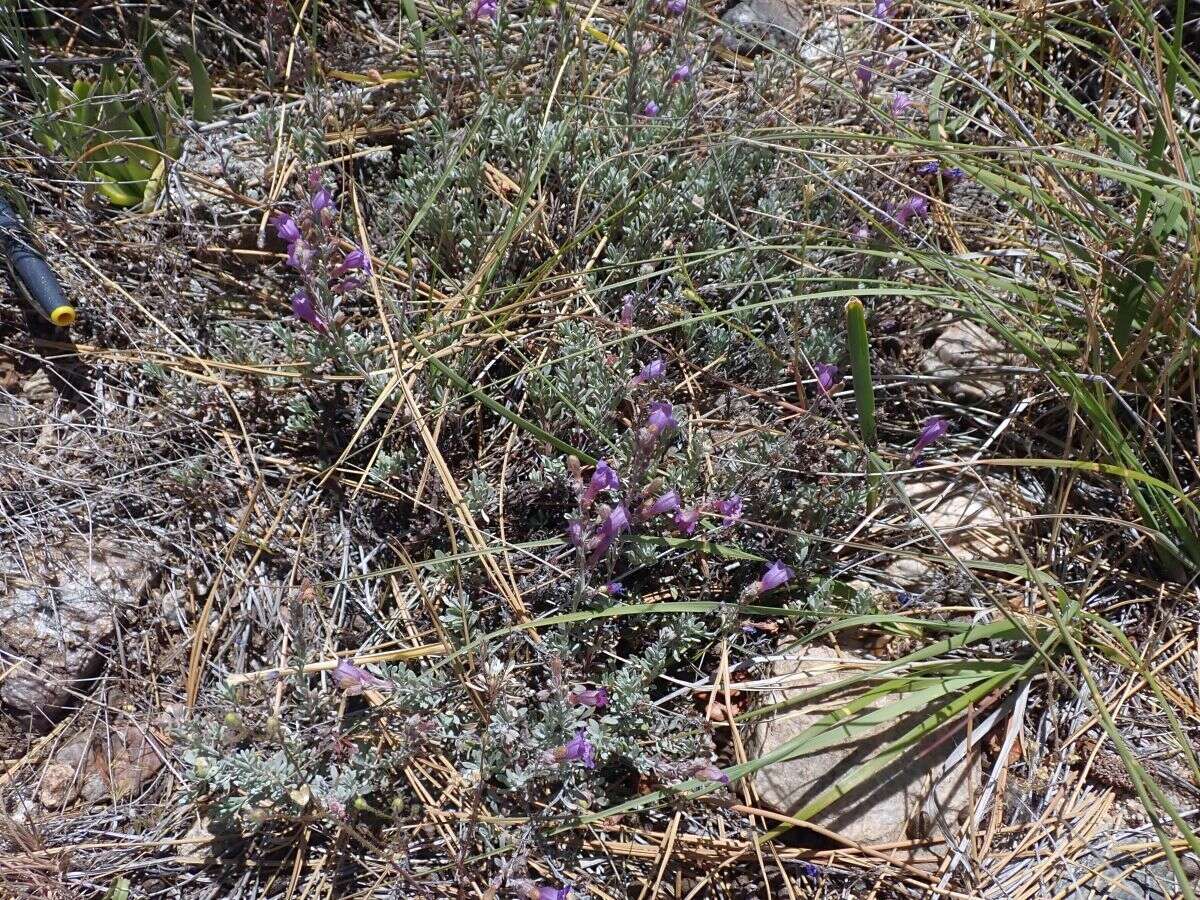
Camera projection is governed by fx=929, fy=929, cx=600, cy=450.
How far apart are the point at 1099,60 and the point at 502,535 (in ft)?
9.53

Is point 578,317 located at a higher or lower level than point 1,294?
lower

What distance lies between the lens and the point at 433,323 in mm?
2871

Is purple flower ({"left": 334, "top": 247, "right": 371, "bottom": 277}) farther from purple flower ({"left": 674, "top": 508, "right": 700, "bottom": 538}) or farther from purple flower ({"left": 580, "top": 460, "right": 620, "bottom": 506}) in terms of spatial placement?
purple flower ({"left": 674, "top": 508, "right": 700, "bottom": 538})

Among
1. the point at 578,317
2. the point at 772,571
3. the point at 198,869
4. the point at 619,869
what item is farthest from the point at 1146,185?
the point at 198,869

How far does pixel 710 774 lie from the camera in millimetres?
2191

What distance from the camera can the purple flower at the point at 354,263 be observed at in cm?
275

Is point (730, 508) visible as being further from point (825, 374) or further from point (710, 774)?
point (710, 774)

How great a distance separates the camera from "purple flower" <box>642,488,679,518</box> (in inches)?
95.3

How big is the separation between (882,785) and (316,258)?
211 cm

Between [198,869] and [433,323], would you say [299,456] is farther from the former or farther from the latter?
[198,869]

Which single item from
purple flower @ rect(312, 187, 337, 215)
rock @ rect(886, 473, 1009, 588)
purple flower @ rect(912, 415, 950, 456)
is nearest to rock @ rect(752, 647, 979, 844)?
rock @ rect(886, 473, 1009, 588)

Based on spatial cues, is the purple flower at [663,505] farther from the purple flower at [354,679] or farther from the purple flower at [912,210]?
the purple flower at [912,210]

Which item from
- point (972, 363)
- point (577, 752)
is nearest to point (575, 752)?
point (577, 752)

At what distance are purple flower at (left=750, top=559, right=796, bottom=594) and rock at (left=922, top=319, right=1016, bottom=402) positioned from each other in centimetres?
94
